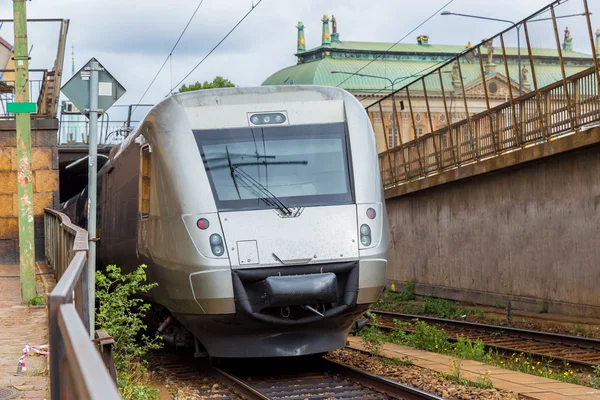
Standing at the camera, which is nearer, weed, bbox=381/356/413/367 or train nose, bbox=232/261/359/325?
train nose, bbox=232/261/359/325

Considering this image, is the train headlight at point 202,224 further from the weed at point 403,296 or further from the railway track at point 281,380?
the weed at point 403,296

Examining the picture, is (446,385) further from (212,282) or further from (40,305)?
(40,305)

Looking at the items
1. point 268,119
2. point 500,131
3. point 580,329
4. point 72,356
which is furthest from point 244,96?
point 500,131

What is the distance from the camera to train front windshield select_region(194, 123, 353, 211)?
10.3 metres

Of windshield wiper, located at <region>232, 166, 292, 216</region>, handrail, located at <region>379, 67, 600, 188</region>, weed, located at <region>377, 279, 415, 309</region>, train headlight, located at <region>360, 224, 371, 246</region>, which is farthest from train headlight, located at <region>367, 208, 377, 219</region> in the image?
weed, located at <region>377, 279, 415, 309</region>

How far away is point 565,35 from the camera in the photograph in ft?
54.9

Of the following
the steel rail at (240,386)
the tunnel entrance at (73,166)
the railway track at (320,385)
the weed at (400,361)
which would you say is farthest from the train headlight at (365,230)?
the tunnel entrance at (73,166)

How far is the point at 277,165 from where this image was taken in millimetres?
10594

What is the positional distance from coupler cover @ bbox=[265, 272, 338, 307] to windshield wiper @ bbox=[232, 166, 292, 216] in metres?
0.81

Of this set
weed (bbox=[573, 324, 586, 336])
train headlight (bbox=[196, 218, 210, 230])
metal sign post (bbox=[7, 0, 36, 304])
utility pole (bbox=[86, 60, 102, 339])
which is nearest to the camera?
train headlight (bbox=[196, 218, 210, 230])

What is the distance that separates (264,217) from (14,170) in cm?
1366

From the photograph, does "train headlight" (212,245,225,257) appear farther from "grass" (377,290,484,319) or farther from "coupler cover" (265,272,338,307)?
"grass" (377,290,484,319)

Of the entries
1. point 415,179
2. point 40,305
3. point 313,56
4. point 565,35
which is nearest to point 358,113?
point 40,305

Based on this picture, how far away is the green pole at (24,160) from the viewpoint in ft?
47.7
